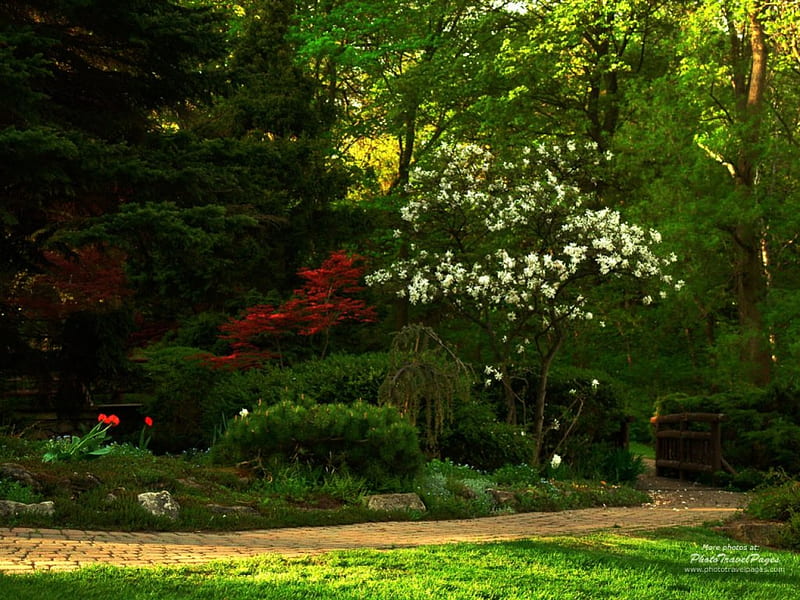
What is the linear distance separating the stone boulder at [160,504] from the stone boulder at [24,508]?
783mm

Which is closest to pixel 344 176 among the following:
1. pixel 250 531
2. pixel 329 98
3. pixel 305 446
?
pixel 329 98

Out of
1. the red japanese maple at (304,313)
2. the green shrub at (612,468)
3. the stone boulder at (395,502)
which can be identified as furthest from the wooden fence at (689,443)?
the stone boulder at (395,502)

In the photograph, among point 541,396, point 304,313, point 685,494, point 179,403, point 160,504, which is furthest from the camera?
point 304,313

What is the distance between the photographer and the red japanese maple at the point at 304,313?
15.0 m

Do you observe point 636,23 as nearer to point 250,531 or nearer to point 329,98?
point 329,98

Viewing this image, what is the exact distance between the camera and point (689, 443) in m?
15.5

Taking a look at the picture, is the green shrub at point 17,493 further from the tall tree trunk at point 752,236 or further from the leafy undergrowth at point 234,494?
the tall tree trunk at point 752,236

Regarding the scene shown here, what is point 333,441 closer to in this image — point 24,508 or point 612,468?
point 24,508

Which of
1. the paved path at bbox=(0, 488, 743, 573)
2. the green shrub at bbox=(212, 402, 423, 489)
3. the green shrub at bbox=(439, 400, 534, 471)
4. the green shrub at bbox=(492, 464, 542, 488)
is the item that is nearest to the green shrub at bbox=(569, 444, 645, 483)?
the green shrub at bbox=(439, 400, 534, 471)

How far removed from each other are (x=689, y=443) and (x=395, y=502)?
329 inches

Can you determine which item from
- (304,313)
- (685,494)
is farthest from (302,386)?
(685,494)

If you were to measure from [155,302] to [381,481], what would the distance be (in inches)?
503

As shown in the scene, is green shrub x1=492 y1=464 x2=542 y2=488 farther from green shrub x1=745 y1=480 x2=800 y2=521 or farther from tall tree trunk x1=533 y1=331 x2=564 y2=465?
green shrub x1=745 y1=480 x2=800 y2=521

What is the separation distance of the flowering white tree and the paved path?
151 inches
